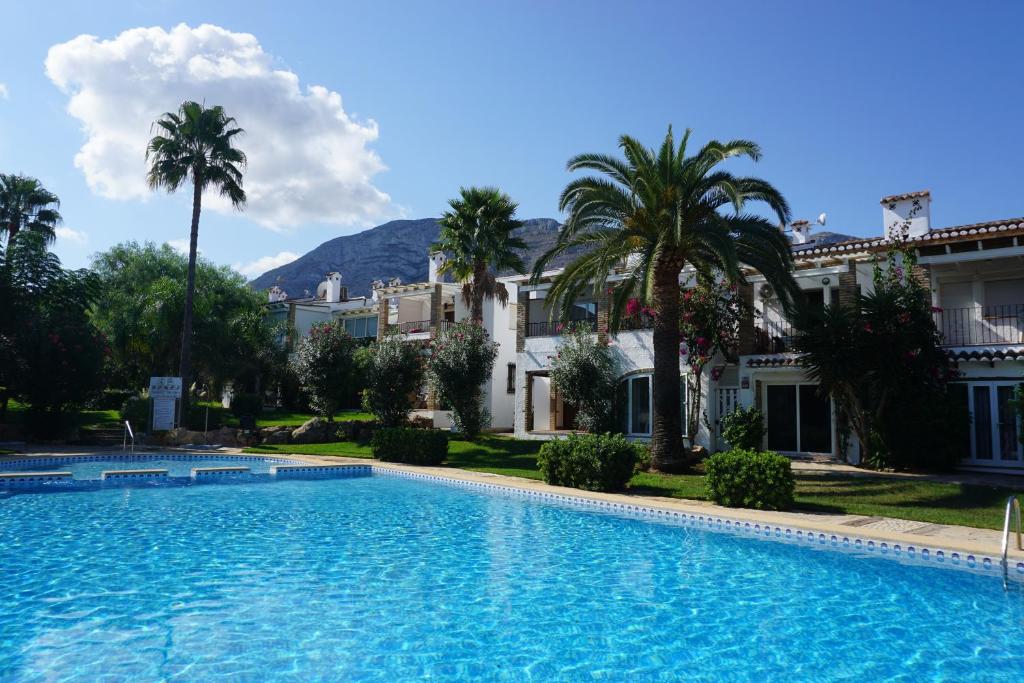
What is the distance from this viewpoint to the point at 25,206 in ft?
116

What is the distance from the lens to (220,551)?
9.77 m

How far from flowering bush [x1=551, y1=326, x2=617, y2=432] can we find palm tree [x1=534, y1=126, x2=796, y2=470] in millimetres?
5844

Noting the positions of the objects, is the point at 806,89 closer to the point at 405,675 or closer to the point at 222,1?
the point at 222,1

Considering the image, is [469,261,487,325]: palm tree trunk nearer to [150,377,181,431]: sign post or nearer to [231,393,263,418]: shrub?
[150,377,181,431]: sign post

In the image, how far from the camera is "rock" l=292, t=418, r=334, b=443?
27109mm

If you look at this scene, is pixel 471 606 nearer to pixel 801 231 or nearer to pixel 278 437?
pixel 278 437

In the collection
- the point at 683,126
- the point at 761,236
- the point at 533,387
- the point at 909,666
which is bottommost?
the point at 909,666

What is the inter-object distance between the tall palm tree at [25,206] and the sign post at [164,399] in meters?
15.2

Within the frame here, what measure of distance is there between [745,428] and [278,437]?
17.0 m

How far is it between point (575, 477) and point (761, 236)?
Result: 7.42 metres

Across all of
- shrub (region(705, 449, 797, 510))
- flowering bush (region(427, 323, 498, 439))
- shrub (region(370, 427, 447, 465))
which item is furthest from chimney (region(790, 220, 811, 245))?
shrub (region(705, 449, 797, 510))

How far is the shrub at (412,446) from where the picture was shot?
69.4 feet

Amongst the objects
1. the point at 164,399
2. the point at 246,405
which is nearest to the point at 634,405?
the point at 164,399

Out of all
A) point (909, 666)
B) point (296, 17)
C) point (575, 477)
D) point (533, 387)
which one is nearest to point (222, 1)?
point (296, 17)
